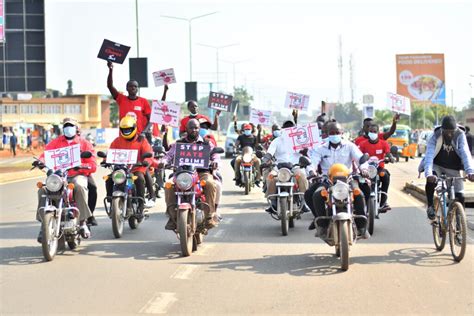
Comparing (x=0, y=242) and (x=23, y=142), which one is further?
(x=23, y=142)

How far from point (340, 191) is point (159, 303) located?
112 inches

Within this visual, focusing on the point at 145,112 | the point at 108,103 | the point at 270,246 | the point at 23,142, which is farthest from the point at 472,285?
the point at 108,103

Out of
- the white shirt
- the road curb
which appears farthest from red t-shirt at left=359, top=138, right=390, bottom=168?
the white shirt

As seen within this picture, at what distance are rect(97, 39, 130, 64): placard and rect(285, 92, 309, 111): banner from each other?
23.1ft

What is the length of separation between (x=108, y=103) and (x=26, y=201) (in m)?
87.1

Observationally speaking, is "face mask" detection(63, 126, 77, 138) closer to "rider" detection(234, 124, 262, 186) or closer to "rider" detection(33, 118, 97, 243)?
"rider" detection(33, 118, 97, 243)

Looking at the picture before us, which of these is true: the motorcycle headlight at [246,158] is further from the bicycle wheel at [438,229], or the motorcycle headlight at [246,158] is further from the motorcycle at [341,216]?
the motorcycle at [341,216]

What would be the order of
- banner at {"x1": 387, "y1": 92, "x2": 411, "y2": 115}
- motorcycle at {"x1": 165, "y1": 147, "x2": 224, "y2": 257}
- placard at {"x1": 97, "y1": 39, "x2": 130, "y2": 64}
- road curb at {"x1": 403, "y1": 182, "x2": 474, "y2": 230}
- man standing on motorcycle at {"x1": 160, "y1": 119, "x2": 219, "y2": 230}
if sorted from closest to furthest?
motorcycle at {"x1": 165, "y1": 147, "x2": 224, "y2": 257} < man standing on motorcycle at {"x1": 160, "y1": 119, "x2": 219, "y2": 230} < placard at {"x1": 97, "y1": 39, "x2": 130, "y2": 64} < banner at {"x1": 387, "y1": 92, "x2": 411, "y2": 115} < road curb at {"x1": 403, "y1": 182, "x2": 474, "y2": 230}

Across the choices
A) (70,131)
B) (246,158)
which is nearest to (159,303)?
(70,131)

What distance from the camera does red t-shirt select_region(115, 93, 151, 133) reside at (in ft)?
51.6

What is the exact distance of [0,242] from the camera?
12.2 meters

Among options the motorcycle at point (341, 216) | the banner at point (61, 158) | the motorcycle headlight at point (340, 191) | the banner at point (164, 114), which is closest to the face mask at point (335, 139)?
the motorcycle at point (341, 216)

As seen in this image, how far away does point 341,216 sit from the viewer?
9.48 m

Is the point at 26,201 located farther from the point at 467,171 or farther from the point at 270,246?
the point at 467,171
